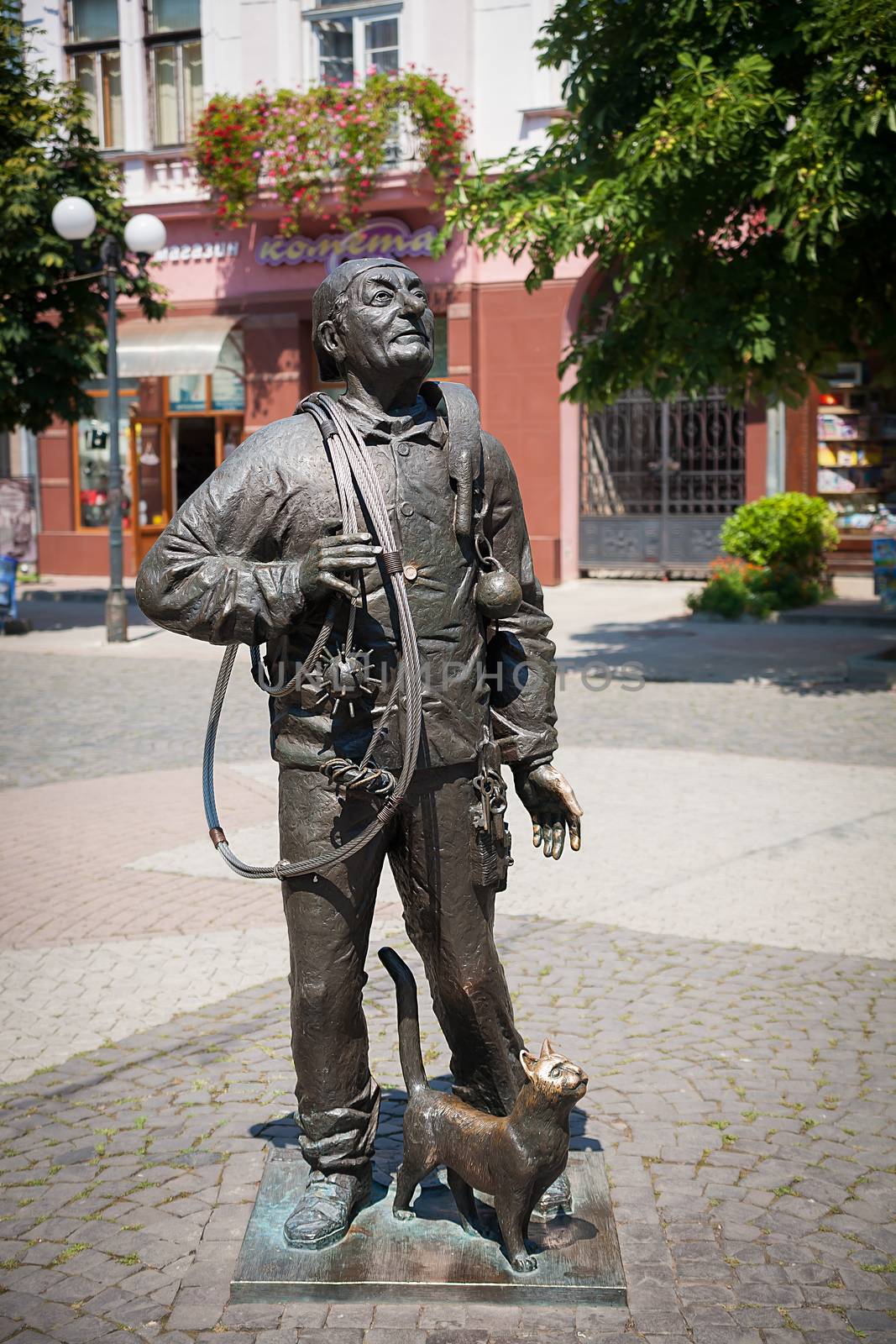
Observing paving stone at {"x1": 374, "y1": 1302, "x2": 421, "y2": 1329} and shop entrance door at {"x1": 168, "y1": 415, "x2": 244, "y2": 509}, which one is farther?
shop entrance door at {"x1": 168, "y1": 415, "x2": 244, "y2": 509}

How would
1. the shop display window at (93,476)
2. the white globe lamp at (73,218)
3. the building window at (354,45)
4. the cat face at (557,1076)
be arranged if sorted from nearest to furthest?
1. the cat face at (557,1076)
2. the white globe lamp at (73,218)
3. the building window at (354,45)
4. the shop display window at (93,476)

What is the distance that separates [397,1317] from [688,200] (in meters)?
9.88

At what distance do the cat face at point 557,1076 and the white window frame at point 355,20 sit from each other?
61.4ft

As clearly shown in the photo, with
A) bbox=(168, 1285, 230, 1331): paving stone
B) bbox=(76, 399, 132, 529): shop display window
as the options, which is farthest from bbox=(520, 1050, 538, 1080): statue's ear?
bbox=(76, 399, 132, 529): shop display window

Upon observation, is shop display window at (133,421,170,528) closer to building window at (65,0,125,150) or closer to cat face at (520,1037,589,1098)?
building window at (65,0,125,150)

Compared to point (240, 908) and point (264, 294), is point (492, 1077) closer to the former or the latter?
point (240, 908)

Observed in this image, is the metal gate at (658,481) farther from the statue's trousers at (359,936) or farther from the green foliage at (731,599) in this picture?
the statue's trousers at (359,936)

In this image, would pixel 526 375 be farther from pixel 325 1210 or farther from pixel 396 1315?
pixel 396 1315

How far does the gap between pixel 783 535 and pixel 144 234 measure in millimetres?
8148

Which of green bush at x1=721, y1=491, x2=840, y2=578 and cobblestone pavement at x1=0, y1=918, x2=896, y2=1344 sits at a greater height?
green bush at x1=721, y1=491, x2=840, y2=578

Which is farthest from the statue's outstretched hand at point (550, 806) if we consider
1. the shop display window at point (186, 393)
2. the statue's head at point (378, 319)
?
the shop display window at point (186, 393)

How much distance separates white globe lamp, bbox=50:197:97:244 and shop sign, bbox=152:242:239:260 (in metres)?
6.48

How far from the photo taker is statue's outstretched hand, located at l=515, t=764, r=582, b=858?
11.6 feet

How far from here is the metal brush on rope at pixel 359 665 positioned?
3152mm
